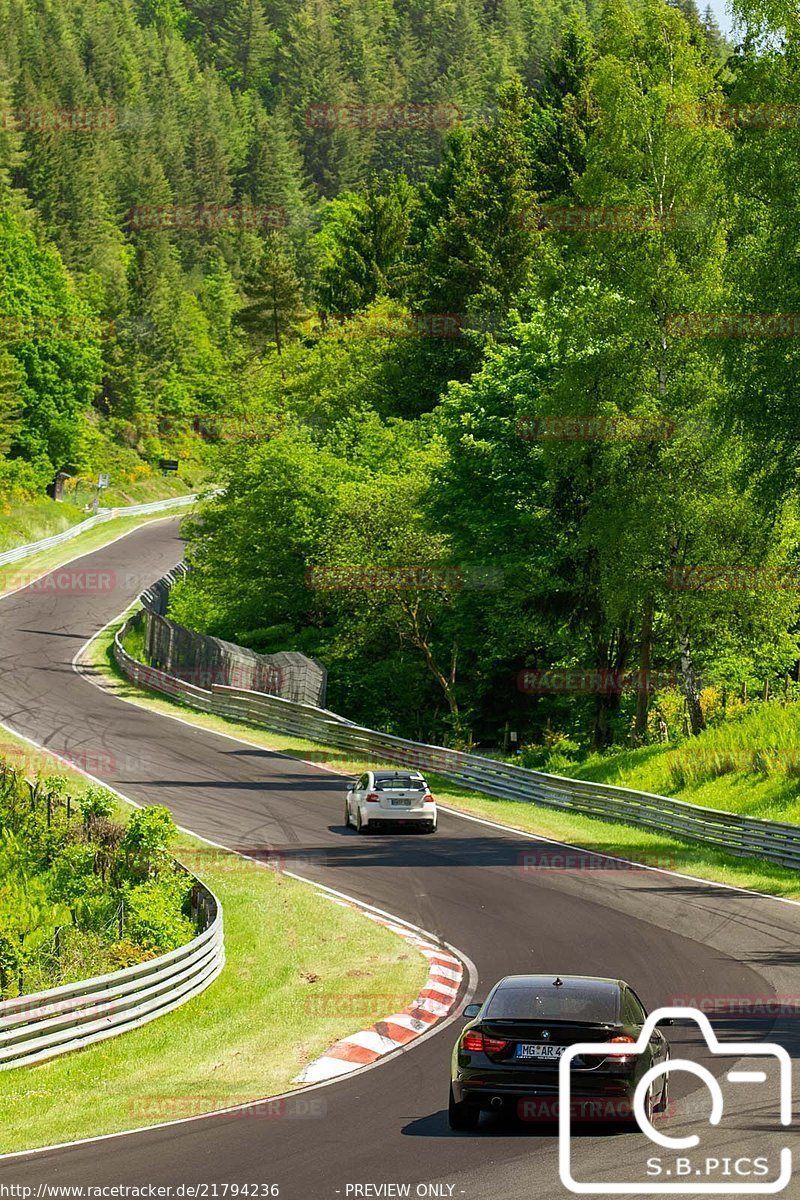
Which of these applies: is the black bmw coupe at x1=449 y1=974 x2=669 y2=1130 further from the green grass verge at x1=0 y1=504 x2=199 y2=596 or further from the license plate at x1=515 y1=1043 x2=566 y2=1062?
the green grass verge at x1=0 y1=504 x2=199 y2=596

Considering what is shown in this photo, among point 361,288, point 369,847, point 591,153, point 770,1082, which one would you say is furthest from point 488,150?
point 770,1082

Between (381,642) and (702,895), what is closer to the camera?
(702,895)

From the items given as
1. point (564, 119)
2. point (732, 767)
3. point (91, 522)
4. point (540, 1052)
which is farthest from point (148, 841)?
point (91, 522)

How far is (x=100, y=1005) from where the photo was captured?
19.1 m

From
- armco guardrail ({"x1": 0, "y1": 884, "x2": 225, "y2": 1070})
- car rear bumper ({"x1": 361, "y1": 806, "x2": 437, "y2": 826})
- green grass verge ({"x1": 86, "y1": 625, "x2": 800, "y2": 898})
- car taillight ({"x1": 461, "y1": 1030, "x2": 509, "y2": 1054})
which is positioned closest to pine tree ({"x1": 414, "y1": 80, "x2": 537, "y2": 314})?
green grass verge ({"x1": 86, "y1": 625, "x2": 800, "y2": 898})

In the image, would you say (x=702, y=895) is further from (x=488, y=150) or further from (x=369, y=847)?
(x=488, y=150)

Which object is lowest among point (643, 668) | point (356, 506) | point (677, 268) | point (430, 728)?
point (430, 728)

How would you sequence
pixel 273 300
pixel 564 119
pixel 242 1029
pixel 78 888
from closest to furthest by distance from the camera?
pixel 242 1029, pixel 78 888, pixel 564 119, pixel 273 300

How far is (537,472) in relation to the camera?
4738 centimetres

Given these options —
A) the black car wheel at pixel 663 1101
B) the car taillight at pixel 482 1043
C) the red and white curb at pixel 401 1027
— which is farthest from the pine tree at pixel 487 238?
the car taillight at pixel 482 1043

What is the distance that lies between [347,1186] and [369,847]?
2175 centimetres

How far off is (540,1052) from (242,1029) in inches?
276

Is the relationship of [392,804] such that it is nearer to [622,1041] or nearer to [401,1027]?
[401,1027]

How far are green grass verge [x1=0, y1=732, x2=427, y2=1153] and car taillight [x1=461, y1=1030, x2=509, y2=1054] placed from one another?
2898mm
